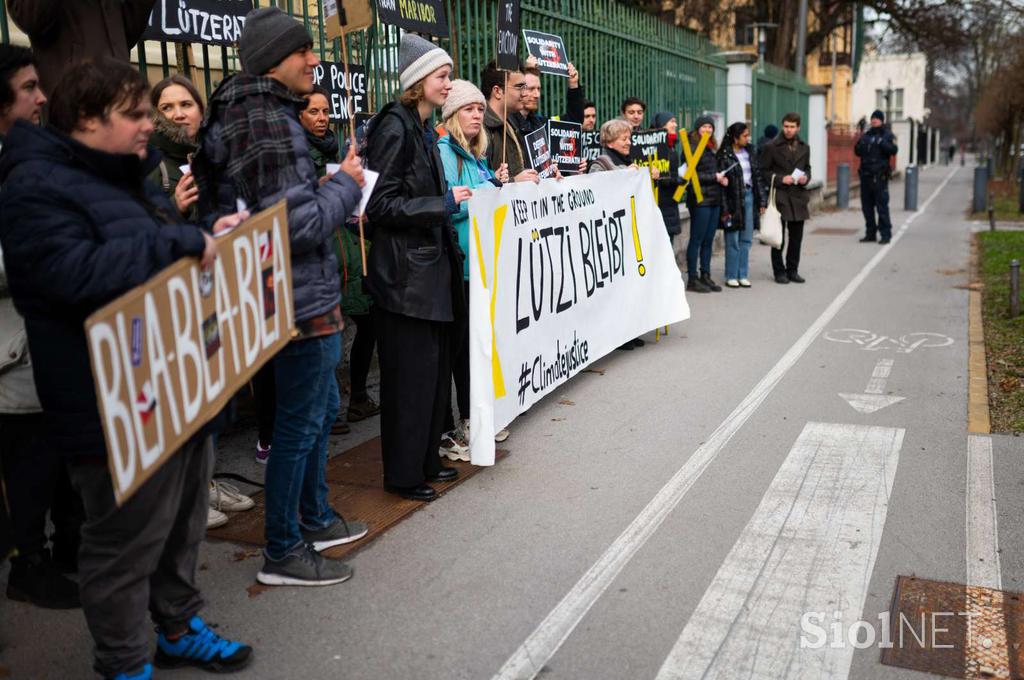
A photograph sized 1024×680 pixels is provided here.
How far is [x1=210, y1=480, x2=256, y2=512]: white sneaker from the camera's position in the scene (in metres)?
4.77

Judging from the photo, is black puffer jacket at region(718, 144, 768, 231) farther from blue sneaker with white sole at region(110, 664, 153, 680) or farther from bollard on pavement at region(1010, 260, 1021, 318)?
blue sneaker with white sole at region(110, 664, 153, 680)

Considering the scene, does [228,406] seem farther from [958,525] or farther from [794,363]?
[794,363]

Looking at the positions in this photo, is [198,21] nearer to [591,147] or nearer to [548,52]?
[548,52]

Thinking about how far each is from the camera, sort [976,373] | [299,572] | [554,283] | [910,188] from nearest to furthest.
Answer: [299,572]
[554,283]
[976,373]
[910,188]

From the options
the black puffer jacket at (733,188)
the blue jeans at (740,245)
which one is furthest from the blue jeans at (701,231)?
the blue jeans at (740,245)

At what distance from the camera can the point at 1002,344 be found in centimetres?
849

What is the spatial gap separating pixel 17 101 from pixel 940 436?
5.11 meters

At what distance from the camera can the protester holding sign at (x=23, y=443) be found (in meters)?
3.52

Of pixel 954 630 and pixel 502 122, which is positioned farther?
pixel 502 122

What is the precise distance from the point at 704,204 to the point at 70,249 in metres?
9.42

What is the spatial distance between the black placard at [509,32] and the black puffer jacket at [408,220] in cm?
197

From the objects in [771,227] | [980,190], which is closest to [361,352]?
[771,227]

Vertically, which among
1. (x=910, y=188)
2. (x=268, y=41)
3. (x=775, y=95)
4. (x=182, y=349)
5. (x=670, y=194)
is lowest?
(x=910, y=188)

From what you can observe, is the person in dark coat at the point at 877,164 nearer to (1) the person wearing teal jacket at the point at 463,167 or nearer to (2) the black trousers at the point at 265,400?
(1) the person wearing teal jacket at the point at 463,167
